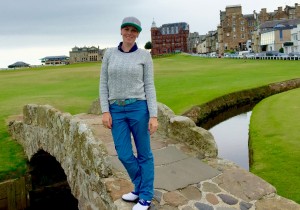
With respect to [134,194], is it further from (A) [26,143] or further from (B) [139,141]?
(A) [26,143]

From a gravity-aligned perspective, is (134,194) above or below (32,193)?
above

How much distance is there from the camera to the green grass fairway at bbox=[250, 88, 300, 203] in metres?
9.95

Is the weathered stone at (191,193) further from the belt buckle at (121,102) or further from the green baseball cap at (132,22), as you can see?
the green baseball cap at (132,22)

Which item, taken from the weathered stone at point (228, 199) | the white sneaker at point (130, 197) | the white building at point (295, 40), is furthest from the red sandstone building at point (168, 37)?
the white sneaker at point (130, 197)

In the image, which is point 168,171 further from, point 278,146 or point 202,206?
point 278,146

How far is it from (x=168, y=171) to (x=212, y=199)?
1488mm

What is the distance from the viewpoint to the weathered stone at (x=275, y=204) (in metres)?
7.34

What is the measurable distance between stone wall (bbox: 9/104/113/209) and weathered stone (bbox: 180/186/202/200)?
160cm

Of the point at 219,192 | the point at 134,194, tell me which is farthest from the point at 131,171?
the point at 219,192

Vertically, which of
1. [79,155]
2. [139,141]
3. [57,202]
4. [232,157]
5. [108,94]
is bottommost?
[57,202]

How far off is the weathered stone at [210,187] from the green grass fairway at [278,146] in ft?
6.88

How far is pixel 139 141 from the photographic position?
652cm

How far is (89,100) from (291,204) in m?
19.3

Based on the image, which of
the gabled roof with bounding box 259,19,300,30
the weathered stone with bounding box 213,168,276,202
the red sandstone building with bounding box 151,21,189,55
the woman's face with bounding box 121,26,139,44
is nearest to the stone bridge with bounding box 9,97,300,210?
the weathered stone with bounding box 213,168,276,202
